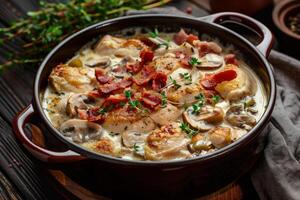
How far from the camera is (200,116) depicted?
3.23 meters

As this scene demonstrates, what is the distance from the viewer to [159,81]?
348 centimetres

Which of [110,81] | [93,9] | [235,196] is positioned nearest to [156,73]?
[110,81]

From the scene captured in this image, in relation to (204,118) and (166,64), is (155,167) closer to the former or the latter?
(204,118)

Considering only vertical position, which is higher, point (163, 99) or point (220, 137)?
point (163, 99)

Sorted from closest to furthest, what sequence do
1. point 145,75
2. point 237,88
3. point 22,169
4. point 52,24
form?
point 237,88 → point 145,75 → point 22,169 → point 52,24

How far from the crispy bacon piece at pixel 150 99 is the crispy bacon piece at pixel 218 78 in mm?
321

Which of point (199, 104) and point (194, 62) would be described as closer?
point (199, 104)

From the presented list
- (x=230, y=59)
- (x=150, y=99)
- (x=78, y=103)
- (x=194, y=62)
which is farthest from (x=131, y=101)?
(x=230, y=59)

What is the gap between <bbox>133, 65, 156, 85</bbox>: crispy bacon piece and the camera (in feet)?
11.4

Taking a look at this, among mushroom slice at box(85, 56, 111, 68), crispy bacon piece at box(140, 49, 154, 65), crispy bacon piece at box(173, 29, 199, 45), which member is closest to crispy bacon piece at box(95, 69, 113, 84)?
mushroom slice at box(85, 56, 111, 68)

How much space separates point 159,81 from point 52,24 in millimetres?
1405

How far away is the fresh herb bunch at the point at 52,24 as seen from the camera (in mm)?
4355

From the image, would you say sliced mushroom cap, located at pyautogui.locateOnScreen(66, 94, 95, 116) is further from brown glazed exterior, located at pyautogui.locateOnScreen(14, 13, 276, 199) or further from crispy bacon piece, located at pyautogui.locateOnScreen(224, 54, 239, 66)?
crispy bacon piece, located at pyautogui.locateOnScreen(224, 54, 239, 66)

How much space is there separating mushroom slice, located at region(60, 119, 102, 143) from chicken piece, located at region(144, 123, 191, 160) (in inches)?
12.4
